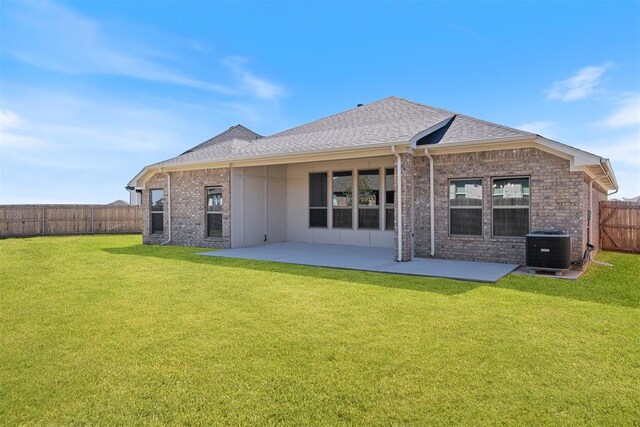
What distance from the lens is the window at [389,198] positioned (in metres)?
12.4

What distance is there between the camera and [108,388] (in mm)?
3072

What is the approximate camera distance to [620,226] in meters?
13.7

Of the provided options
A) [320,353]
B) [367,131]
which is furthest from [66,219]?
[320,353]

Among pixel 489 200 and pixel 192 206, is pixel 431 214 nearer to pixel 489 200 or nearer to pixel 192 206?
Answer: pixel 489 200

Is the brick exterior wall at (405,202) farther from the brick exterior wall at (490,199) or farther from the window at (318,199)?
the window at (318,199)

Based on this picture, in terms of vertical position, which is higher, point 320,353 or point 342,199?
point 342,199

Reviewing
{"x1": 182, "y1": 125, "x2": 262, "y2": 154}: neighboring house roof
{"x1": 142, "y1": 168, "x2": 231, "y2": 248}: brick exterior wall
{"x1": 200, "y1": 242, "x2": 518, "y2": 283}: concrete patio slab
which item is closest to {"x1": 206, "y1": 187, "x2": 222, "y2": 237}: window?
{"x1": 142, "y1": 168, "x2": 231, "y2": 248}: brick exterior wall

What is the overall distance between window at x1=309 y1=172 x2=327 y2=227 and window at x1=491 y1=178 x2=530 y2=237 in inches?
244

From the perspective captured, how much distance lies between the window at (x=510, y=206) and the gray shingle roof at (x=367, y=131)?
1.24 m

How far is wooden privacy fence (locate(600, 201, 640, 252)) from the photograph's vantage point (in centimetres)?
1348

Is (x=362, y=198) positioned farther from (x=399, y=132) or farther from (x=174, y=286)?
(x=174, y=286)

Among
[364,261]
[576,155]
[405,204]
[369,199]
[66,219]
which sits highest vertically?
[576,155]

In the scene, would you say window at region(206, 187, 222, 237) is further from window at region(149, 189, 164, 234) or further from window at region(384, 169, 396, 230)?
window at region(384, 169, 396, 230)

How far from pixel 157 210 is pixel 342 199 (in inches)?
307
